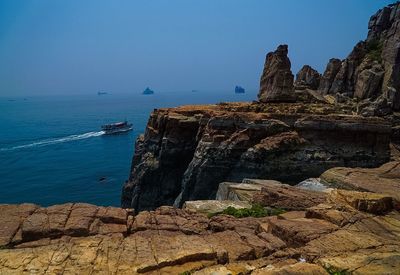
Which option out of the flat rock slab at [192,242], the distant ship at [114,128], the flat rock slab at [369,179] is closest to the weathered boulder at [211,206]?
the flat rock slab at [192,242]

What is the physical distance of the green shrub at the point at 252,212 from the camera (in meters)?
13.6

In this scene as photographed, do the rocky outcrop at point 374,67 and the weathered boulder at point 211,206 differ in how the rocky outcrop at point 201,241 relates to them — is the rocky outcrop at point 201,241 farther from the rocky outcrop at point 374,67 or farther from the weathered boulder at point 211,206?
the rocky outcrop at point 374,67

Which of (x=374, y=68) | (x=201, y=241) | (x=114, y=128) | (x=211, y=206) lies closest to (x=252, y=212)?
(x=211, y=206)

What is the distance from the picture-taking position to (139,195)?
40.5m

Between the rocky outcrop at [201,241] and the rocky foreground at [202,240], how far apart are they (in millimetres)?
26

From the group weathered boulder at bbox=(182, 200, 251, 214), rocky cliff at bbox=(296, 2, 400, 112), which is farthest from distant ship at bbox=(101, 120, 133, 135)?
weathered boulder at bbox=(182, 200, 251, 214)

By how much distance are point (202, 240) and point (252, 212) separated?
390 centimetres

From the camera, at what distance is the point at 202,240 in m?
10.4

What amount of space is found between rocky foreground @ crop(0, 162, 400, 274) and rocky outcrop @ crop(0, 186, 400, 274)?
3 cm

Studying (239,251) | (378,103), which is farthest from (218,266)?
(378,103)

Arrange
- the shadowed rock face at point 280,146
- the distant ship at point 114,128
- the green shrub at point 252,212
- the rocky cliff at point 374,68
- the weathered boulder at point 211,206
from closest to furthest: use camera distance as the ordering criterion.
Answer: the green shrub at point 252,212 → the weathered boulder at point 211,206 → the shadowed rock face at point 280,146 → the rocky cliff at point 374,68 → the distant ship at point 114,128

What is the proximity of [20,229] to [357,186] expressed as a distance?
13773 mm

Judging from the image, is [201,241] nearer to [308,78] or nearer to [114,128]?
[308,78]

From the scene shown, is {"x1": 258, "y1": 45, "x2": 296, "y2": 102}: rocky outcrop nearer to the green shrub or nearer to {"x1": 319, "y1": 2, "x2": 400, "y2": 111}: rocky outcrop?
{"x1": 319, "y1": 2, "x2": 400, "y2": 111}: rocky outcrop
